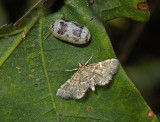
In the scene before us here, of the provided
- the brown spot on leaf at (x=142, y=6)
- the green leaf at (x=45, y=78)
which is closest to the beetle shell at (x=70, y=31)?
the green leaf at (x=45, y=78)

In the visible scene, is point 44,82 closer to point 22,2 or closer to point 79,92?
point 79,92

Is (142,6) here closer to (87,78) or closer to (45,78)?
(87,78)

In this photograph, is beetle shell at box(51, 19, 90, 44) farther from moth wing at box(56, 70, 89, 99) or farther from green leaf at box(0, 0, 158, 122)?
moth wing at box(56, 70, 89, 99)

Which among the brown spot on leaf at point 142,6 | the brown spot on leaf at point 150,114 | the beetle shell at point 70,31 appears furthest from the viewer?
the beetle shell at point 70,31

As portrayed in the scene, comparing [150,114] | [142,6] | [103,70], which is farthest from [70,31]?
[150,114]

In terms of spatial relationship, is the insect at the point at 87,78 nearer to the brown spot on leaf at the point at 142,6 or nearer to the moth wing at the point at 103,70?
the moth wing at the point at 103,70
